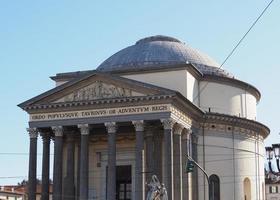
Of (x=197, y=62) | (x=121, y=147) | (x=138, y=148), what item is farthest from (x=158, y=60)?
(x=138, y=148)

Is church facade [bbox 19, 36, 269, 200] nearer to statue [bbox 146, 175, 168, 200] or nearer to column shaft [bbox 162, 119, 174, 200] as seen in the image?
column shaft [bbox 162, 119, 174, 200]

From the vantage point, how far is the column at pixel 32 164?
4341cm

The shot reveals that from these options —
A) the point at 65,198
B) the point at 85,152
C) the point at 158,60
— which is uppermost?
the point at 158,60

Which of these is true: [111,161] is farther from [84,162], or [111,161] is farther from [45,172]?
[45,172]

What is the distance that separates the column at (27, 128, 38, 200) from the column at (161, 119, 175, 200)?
9819 mm

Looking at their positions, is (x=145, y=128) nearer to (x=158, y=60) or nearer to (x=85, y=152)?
(x=85, y=152)

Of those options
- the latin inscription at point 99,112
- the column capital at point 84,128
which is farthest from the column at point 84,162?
the latin inscription at point 99,112

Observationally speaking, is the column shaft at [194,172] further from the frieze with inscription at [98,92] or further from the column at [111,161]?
the frieze with inscription at [98,92]

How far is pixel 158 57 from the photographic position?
51.0 m

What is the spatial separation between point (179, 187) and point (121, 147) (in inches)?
296

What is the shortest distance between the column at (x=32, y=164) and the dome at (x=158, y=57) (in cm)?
836

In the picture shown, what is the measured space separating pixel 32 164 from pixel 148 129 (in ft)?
29.5

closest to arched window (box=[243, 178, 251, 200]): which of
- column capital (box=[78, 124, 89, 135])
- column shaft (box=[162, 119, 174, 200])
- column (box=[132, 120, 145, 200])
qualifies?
column shaft (box=[162, 119, 174, 200])

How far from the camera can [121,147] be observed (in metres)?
46.9
